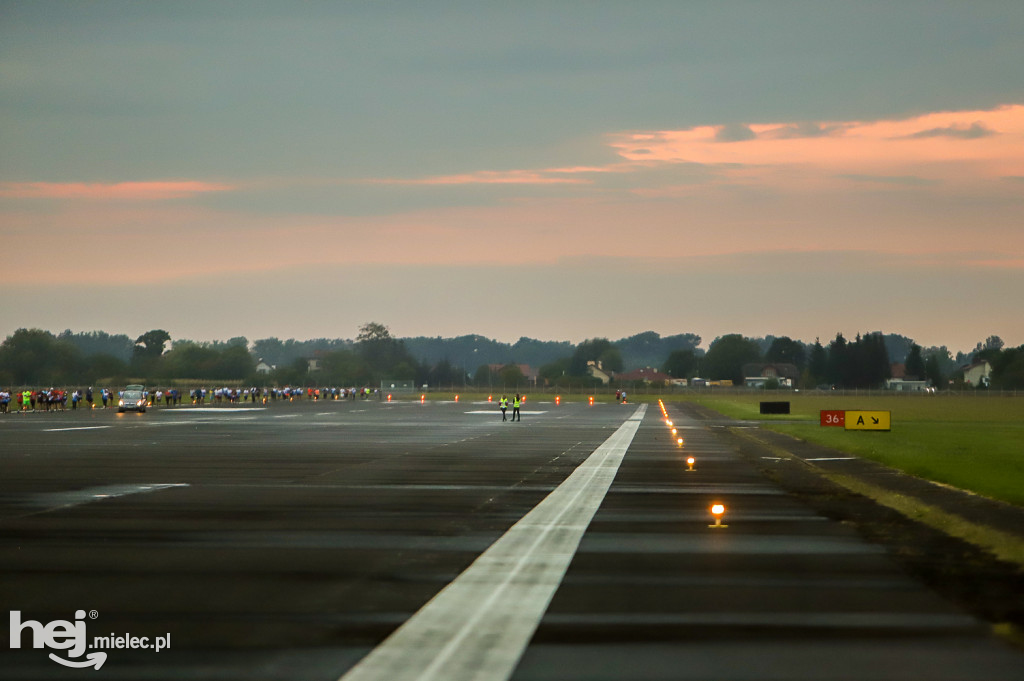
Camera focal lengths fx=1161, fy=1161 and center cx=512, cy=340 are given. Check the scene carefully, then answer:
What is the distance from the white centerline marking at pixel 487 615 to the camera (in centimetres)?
774

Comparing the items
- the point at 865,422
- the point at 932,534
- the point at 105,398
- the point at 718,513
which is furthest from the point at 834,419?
the point at 105,398

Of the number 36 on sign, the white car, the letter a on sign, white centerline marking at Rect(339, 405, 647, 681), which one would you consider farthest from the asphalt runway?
the white car

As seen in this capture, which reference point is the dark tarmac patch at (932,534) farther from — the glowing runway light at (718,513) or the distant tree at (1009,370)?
the distant tree at (1009,370)

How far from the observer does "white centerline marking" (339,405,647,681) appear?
774cm

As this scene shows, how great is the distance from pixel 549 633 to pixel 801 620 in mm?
2140

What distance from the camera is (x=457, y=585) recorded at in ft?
36.3

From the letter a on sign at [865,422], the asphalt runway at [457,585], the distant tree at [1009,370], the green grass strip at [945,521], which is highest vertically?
the distant tree at [1009,370]

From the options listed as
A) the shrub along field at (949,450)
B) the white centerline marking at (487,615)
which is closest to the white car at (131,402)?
the shrub along field at (949,450)

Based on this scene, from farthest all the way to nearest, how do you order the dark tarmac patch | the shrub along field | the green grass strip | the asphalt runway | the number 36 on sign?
the number 36 on sign → the shrub along field → the green grass strip → the dark tarmac patch → the asphalt runway

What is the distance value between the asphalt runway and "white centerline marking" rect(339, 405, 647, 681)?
0.03 metres

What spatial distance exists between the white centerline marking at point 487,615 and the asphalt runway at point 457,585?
0.03m

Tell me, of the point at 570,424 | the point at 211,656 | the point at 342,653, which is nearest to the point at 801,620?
the point at 342,653

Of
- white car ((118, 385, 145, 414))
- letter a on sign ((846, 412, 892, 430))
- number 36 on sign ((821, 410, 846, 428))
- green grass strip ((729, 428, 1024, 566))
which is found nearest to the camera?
green grass strip ((729, 428, 1024, 566))

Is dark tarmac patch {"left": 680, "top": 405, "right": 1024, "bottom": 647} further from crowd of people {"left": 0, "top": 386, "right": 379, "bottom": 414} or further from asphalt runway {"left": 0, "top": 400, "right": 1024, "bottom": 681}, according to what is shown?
crowd of people {"left": 0, "top": 386, "right": 379, "bottom": 414}
